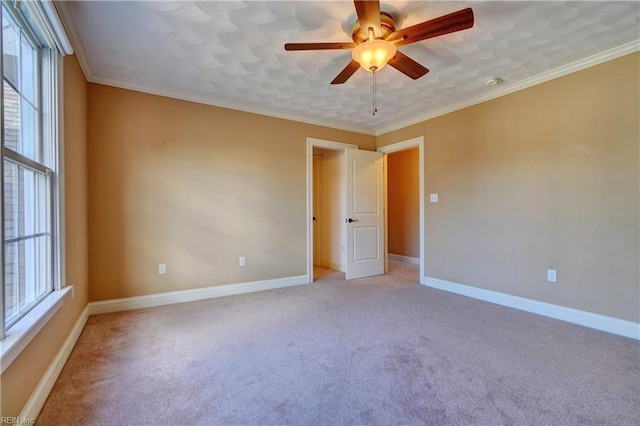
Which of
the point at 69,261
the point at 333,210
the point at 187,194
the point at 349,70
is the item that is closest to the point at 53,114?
the point at 69,261

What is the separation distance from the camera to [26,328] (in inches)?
54.9

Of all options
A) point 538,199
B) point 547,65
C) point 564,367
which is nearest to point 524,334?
point 564,367

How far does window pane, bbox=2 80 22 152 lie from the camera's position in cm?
152

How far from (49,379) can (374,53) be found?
2.90 metres

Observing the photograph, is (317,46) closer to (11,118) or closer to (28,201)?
→ (11,118)

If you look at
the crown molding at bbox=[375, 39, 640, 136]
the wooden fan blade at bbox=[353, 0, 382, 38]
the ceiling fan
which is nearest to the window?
the ceiling fan

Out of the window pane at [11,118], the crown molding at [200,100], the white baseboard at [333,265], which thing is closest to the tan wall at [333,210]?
the white baseboard at [333,265]

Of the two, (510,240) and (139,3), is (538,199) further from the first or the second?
(139,3)

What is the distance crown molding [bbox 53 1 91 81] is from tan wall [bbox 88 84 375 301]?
1.18 ft

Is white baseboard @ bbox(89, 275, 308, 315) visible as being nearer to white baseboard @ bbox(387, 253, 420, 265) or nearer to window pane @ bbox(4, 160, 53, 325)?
window pane @ bbox(4, 160, 53, 325)

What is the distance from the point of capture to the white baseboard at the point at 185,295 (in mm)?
3055

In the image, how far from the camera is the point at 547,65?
2773 millimetres

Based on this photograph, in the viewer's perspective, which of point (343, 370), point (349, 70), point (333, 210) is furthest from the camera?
point (333, 210)

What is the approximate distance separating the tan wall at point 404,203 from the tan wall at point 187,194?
8.96 ft
